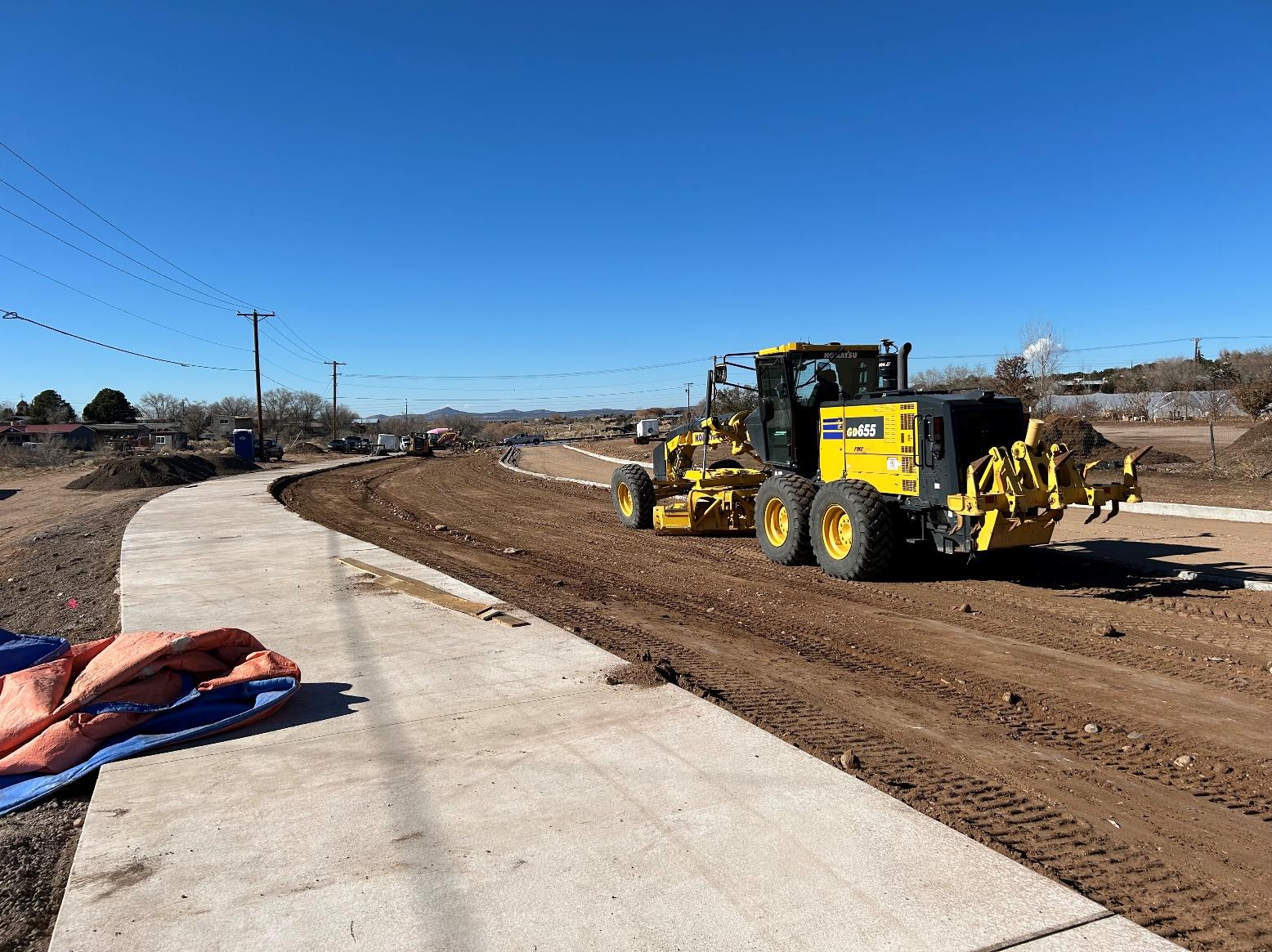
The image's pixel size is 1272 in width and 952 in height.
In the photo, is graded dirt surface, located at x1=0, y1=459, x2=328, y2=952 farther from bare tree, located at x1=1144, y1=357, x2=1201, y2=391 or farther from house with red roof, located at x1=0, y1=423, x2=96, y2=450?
bare tree, located at x1=1144, y1=357, x2=1201, y2=391

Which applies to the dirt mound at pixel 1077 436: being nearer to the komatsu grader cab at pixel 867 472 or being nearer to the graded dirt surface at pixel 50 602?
the komatsu grader cab at pixel 867 472

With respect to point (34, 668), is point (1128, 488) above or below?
above

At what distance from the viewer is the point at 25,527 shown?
2184 centimetres

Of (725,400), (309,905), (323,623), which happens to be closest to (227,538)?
(323,623)

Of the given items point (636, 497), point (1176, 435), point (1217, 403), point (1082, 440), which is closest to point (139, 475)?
point (636, 497)

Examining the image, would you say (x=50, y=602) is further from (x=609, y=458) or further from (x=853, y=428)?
(x=609, y=458)

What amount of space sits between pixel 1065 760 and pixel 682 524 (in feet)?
30.3

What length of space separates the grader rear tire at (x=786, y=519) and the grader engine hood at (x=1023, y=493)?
2348 mm

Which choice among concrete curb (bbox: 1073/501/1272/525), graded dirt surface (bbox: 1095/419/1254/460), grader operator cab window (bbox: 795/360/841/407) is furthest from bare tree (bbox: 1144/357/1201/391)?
grader operator cab window (bbox: 795/360/841/407)

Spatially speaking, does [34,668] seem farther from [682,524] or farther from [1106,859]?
[682,524]

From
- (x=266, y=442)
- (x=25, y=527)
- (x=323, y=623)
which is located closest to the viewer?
(x=323, y=623)

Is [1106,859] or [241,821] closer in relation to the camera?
[1106,859]

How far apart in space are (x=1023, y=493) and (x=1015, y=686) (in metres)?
2.93

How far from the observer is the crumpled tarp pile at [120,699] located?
181 inches
